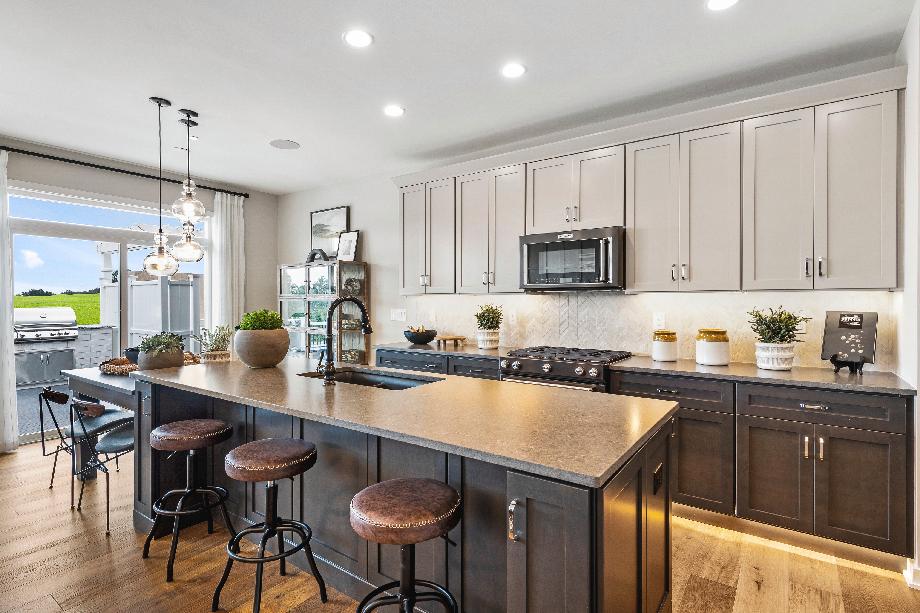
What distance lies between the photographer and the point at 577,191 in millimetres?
3693

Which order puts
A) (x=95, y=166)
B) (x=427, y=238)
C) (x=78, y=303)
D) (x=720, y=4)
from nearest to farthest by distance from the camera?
1. (x=720, y=4)
2. (x=427, y=238)
3. (x=95, y=166)
4. (x=78, y=303)

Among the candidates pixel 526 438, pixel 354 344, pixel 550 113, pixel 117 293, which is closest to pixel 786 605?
pixel 526 438

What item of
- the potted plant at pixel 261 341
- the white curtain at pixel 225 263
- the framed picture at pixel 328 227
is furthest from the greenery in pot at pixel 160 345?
the framed picture at pixel 328 227

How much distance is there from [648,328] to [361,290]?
3183 mm

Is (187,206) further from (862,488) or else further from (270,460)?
(862,488)

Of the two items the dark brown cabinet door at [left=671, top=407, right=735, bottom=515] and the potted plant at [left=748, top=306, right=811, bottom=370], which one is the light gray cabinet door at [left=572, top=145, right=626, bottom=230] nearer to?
the potted plant at [left=748, top=306, right=811, bottom=370]

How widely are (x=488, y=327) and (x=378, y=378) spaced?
1694 mm

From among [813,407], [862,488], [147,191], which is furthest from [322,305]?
[862,488]

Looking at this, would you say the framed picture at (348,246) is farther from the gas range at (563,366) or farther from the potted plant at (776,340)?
the potted plant at (776,340)

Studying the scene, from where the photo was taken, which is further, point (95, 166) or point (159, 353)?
point (95, 166)

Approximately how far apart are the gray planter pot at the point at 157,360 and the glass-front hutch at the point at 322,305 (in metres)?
2.04

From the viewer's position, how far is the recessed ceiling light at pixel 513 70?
2.93m

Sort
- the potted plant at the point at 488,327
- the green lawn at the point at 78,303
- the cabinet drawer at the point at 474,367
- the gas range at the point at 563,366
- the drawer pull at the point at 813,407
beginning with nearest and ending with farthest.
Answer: the drawer pull at the point at 813,407 → the gas range at the point at 563,366 → the cabinet drawer at the point at 474,367 → the potted plant at the point at 488,327 → the green lawn at the point at 78,303

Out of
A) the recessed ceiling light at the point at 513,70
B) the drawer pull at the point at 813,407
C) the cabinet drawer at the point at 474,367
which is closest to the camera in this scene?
the drawer pull at the point at 813,407
